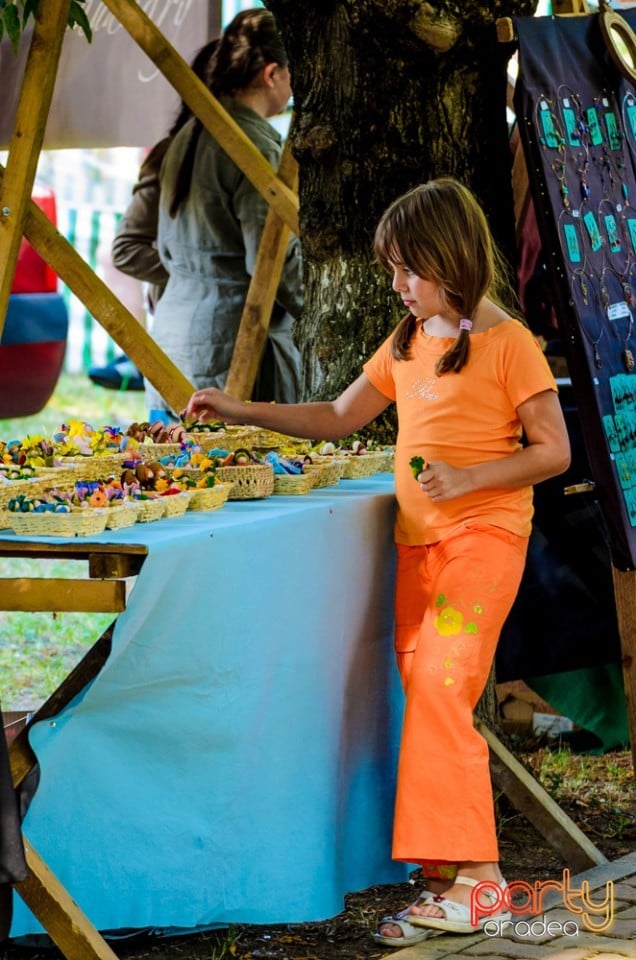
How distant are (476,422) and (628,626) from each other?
33.3 inches

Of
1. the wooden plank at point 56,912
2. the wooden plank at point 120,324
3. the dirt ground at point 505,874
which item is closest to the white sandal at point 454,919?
the dirt ground at point 505,874

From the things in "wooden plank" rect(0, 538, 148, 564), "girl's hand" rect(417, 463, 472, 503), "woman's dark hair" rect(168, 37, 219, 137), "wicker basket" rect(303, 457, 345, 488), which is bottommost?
Answer: "wooden plank" rect(0, 538, 148, 564)

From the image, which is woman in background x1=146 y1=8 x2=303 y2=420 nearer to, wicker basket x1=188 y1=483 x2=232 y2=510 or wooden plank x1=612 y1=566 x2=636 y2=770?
wooden plank x1=612 y1=566 x2=636 y2=770

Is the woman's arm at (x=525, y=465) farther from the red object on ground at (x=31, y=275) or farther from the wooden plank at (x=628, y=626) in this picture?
the red object on ground at (x=31, y=275)

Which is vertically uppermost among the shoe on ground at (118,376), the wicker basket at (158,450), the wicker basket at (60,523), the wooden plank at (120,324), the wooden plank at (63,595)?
the shoe on ground at (118,376)

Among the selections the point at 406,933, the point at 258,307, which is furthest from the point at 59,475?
the point at 258,307

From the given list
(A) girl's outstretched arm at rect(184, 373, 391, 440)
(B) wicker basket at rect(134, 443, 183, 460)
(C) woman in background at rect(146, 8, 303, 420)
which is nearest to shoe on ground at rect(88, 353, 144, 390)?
(C) woman in background at rect(146, 8, 303, 420)

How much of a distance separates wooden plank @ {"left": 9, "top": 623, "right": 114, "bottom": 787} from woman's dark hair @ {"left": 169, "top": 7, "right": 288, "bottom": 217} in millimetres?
2890

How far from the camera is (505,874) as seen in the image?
3.64 meters

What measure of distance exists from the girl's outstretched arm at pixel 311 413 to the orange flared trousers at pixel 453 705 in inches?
18.4

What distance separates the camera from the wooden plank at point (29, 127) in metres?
4.07

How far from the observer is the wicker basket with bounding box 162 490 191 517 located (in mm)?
2727

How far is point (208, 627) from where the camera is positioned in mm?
2693

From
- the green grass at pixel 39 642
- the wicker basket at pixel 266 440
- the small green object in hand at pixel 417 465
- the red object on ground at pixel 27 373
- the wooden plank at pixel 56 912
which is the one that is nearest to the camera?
the wooden plank at pixel 56 912
